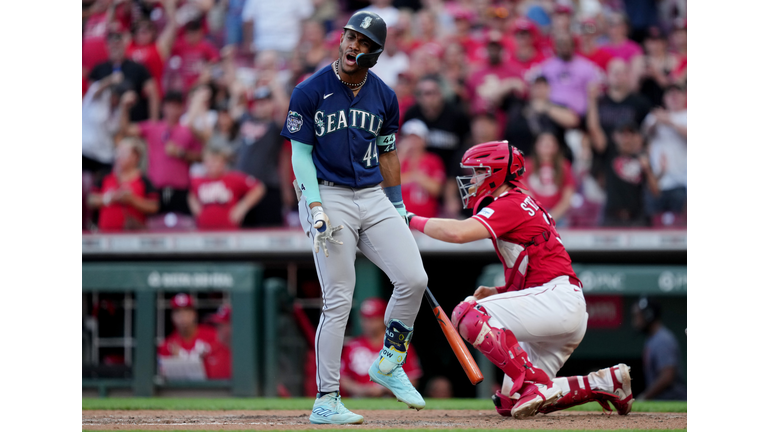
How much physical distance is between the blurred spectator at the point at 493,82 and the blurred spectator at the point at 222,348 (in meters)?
3.56

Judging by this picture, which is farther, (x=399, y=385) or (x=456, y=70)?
(x=456, y=70)

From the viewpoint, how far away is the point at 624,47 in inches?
374

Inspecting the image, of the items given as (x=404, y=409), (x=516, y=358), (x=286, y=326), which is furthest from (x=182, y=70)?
(x=516, y=358)

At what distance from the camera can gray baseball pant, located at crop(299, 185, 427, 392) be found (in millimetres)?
3912

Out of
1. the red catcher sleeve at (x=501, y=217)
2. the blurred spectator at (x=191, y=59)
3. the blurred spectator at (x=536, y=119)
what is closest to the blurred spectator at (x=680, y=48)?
the blurred spectator at (x=536, y=119)

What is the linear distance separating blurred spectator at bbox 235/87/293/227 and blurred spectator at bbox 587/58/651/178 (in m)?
3.38

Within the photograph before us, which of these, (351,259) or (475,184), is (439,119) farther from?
(351,259)

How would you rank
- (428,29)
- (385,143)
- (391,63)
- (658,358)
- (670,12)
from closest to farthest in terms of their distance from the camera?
(385,143) < (658,358) < (391,63) < (670,12) < (428,29)

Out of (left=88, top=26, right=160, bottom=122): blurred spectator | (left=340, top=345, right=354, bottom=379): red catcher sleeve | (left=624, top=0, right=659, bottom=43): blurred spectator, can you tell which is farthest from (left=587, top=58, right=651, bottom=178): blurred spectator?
(left=88, top=26, right=160, bottom=122): blurred spectator

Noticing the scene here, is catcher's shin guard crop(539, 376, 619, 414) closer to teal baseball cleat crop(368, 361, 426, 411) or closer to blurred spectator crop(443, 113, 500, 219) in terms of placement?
teal baseball cleat crop(368, 361, 426, 411)

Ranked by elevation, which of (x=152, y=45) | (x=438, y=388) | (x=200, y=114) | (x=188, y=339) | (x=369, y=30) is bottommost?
(x=438, y=388)

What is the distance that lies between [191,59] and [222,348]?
4.24 m

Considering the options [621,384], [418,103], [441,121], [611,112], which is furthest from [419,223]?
[611,112]

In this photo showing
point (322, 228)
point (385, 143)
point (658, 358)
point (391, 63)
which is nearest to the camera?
point (322, 228)
